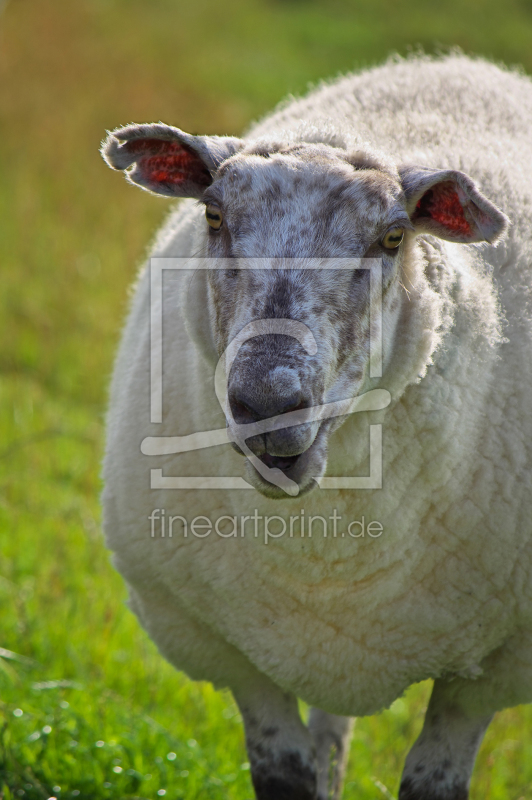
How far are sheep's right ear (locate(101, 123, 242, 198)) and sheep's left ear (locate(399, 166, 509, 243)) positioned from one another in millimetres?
518

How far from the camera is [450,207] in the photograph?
2.26m

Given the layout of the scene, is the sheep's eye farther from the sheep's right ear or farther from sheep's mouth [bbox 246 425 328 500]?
sheep's mouth [bbox 246 425 328 500]

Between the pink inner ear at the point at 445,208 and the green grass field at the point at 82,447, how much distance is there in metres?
1.78

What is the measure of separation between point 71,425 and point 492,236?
390 centimetres

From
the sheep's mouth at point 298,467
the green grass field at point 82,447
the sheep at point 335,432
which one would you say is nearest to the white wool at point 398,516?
the sheep at point 335,432

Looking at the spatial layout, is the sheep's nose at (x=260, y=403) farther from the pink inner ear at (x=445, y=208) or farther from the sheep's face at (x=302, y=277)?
the pink inner ear at (x=445, y=208)

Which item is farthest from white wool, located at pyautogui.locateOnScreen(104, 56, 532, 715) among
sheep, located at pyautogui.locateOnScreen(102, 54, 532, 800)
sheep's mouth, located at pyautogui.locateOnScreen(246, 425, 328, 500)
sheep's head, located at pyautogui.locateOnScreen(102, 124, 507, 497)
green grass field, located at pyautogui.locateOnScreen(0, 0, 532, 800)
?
green grass field, located at pyautogui.locateOnScreen(0, 0, 532, 800)

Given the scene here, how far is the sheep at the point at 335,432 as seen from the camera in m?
2.08

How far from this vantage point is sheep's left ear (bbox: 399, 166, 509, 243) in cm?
214

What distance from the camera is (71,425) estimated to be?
18.3ft

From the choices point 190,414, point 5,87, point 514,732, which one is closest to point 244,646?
point 190,414

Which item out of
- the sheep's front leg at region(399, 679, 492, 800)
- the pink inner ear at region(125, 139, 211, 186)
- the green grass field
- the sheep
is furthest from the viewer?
the green grass field

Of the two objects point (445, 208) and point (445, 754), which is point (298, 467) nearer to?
point (445, 208)

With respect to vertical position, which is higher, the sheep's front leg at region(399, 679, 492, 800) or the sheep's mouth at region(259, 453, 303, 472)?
the sheep's mouth at region(259, 453, 303, 472)
